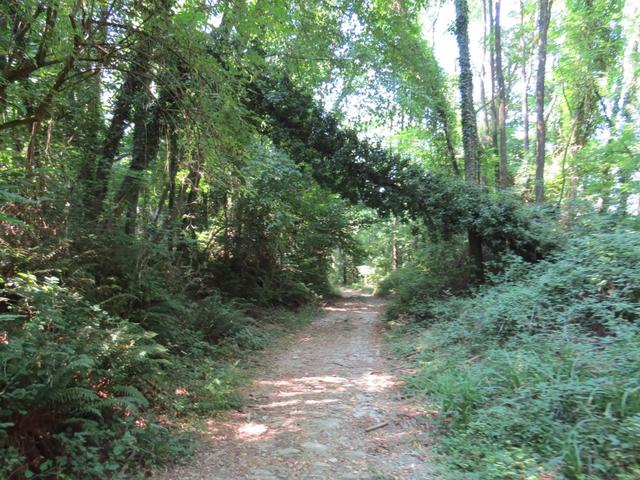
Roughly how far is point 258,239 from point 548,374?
9952mm

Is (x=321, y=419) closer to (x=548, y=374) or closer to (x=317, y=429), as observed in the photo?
(x=317, y=429)

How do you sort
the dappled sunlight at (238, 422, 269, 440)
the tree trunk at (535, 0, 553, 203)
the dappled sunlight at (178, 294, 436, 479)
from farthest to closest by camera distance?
the tree trunk at (535, 0, 553, 203) < the dappled sunlight at (238, 422, 269, 440) < the dappled sunlight at (178, 294, 436, 479)

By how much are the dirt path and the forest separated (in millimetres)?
332

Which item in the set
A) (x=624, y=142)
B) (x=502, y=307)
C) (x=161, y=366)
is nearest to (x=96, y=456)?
(x=161, y=366)

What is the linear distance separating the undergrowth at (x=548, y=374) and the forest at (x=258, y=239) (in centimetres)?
3

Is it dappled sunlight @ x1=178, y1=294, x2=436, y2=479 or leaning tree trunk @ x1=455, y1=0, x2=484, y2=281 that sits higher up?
leaning tree trunk @ x1=455, y1=0, x2=484, y2=281

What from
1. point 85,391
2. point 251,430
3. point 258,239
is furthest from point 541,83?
point 85,391

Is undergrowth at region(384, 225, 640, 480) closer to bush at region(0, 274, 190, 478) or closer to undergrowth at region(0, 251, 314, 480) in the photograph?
undergrowth at region(0, 251, 314, 480)

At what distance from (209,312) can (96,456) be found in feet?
16.6

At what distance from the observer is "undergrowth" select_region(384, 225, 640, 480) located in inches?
141

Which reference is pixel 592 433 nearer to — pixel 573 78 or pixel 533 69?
pixel 573 78

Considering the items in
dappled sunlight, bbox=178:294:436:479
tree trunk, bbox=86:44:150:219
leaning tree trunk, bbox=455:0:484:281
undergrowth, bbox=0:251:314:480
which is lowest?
dappled sunlight, bbox=178:294:436:479

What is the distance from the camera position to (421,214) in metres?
12.2

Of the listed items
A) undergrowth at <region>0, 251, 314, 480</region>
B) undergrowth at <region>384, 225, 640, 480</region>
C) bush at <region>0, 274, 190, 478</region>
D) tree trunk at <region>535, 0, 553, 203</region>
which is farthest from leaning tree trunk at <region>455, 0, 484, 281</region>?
bush at <region>0, 274, 190, 478</region>
